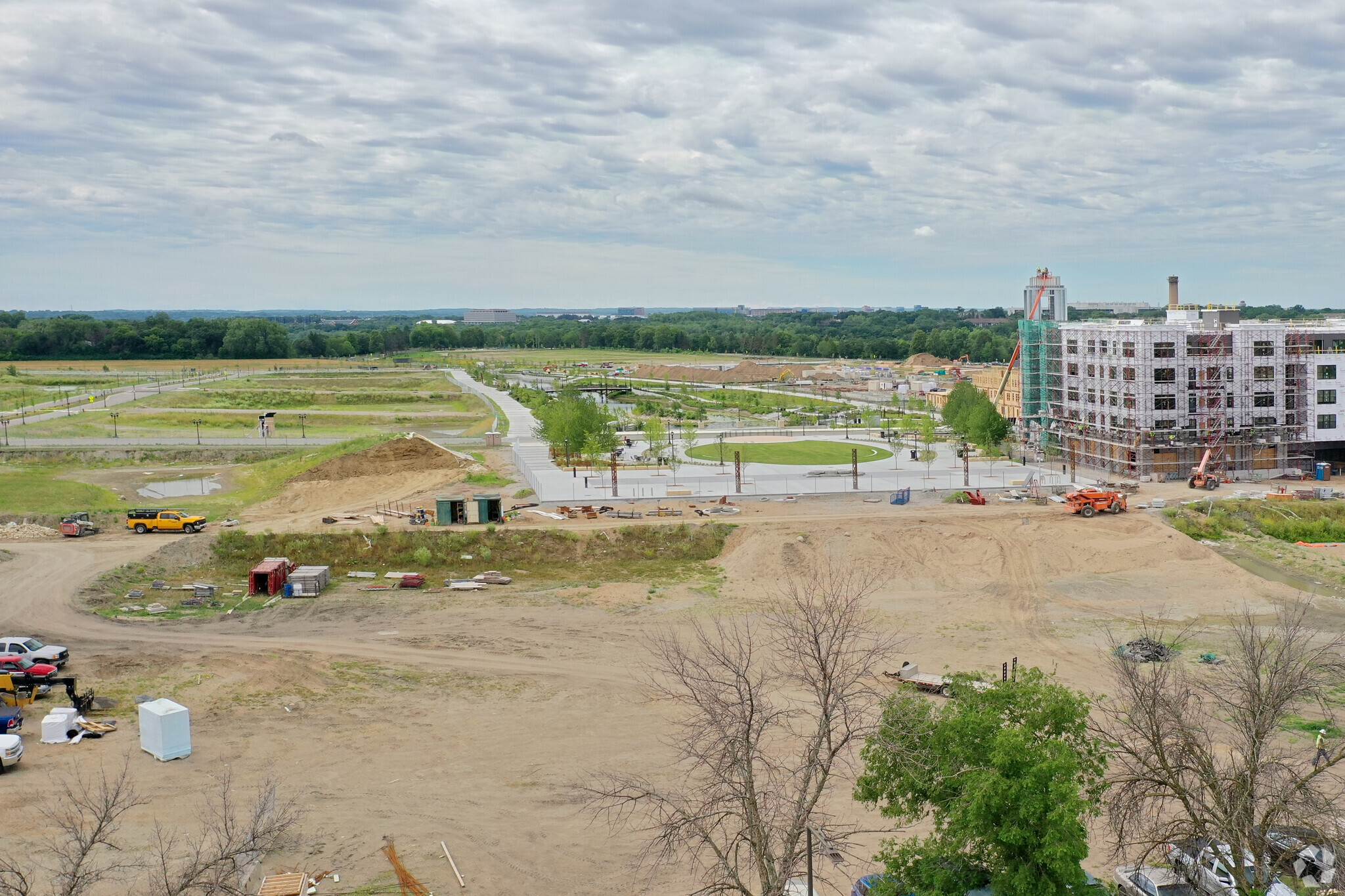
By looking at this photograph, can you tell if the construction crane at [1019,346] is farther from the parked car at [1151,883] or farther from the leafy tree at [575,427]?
the parked car at [1151,883]

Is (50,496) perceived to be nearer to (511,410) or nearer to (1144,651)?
(511,410)

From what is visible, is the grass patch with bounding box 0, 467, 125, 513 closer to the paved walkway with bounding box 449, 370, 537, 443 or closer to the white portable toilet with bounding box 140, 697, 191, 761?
the paved walkway with bounding box 449, 370, 537, 443

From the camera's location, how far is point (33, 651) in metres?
34.2

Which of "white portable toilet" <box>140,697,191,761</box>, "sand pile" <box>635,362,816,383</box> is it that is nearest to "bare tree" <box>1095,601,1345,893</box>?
"white portable toilet" <box>140,697,191,761</box>

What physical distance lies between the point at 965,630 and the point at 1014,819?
22.5m

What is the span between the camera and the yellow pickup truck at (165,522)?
5384 cm

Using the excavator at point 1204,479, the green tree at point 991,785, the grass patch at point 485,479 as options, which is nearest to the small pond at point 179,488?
the grass patch at point 485,479

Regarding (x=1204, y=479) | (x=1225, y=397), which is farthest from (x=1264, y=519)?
(x=1225, y=397)

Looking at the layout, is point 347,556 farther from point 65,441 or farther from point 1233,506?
point 65,441

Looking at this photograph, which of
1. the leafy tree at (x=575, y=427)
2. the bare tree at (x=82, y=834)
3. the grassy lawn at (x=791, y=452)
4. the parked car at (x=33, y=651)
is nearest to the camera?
the bare tree at (x=82, y=834)

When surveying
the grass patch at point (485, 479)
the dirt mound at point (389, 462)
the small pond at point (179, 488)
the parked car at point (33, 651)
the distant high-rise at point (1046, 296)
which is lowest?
the parked car at point (33, 651)

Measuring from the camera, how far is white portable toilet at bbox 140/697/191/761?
27.0m

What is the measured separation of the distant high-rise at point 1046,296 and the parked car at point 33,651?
237 feet

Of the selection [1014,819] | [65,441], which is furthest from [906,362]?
[1014,819]
